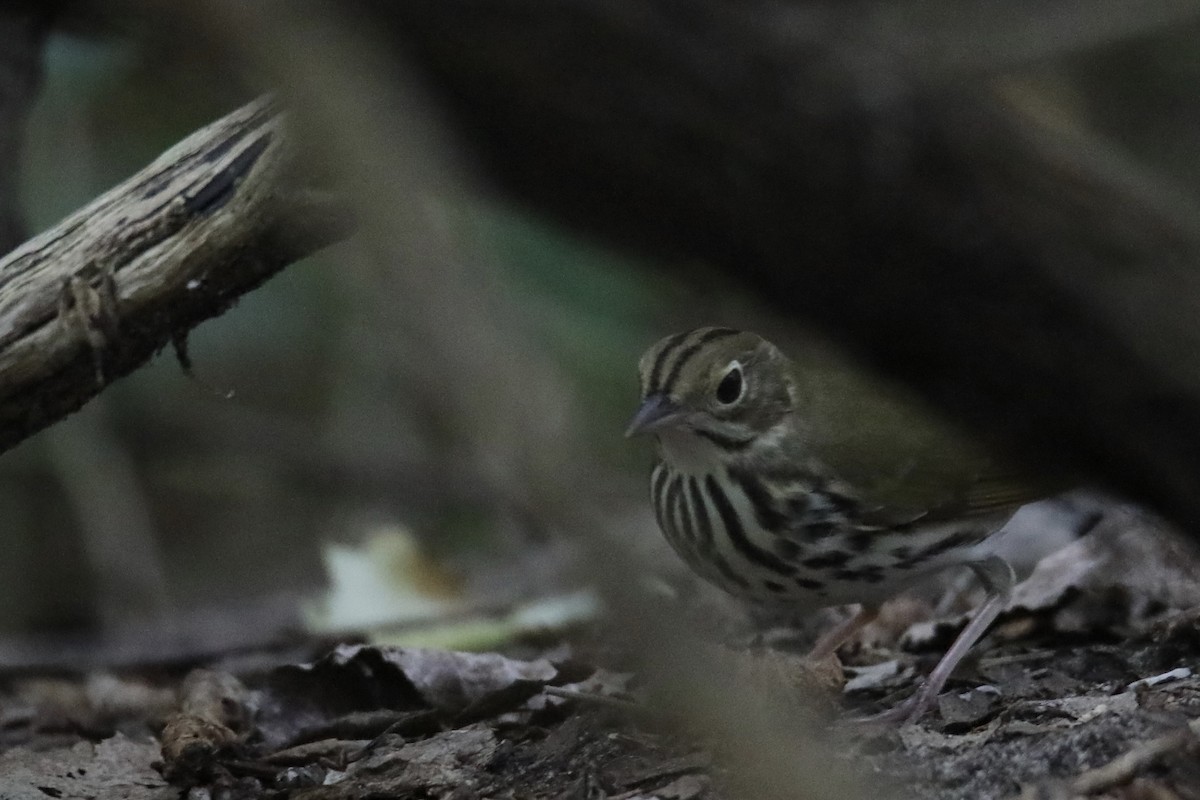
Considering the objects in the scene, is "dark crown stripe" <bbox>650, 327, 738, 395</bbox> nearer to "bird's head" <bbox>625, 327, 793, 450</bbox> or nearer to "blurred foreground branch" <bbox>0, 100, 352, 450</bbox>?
"bird's head" <bbox>625, 327, 793, 450</bbox>

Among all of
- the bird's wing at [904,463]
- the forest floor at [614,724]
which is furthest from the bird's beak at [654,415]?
the forest floor at [614,724]

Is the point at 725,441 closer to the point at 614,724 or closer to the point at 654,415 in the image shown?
the point at 654,415

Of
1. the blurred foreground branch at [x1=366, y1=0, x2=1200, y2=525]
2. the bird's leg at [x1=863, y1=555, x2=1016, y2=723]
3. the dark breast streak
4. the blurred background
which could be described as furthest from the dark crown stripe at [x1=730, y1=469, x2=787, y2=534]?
the blurred background

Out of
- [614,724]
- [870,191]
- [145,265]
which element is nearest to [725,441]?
[614,724]

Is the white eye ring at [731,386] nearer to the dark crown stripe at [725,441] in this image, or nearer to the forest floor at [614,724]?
the dark crown stripe at [725,441]

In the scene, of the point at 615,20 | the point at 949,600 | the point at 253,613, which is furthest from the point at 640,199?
the point at 253,613

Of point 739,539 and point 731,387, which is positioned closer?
point 739,539
